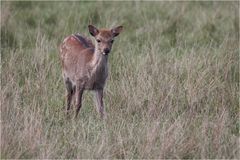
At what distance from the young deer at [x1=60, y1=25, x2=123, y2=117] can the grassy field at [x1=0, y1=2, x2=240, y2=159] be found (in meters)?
0.16

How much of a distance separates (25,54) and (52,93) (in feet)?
4.13

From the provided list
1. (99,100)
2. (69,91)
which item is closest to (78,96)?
(99,100)

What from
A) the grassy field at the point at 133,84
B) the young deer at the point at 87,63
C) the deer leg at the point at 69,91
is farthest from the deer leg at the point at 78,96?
the deer leg at the point at 69,91

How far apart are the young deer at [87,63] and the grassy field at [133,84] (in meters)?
0.16

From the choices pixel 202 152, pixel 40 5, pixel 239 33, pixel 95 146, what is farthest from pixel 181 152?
pixel 40 5

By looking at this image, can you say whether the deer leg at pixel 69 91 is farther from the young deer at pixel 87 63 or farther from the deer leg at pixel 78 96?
the deer leg at pixel 78 96

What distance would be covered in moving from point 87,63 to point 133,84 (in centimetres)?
52

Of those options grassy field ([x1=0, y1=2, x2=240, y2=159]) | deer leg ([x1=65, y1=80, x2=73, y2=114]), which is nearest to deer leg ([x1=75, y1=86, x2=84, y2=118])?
grassy field ([x1=0, y1=2, x2=240, y2=159])

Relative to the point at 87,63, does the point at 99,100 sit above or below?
below

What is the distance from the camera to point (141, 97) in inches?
306

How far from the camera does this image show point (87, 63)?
784cm

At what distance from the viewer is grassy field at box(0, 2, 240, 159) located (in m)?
6.43

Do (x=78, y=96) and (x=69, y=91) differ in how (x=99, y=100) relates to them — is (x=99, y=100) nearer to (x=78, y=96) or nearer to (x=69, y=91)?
(x=78, y=96)

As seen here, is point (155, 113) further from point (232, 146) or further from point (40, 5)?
point (40, 5)
